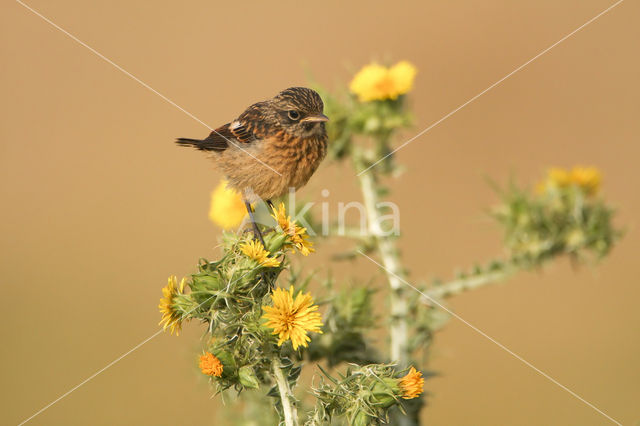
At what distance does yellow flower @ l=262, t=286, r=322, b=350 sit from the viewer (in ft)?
8.18

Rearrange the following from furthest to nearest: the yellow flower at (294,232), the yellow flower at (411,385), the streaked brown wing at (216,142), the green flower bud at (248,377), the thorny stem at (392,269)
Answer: the streaked brown wing at (216,142)
the thorny stem at (392,269)
the yellow flower at (294,232)
the yellow flower at (411,385)
the green flower bud at (248,377)

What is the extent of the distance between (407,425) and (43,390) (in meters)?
7.22

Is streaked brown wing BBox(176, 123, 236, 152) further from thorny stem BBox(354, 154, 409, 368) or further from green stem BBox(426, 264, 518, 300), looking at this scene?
green stem BBox(426, 264, 518, 300)

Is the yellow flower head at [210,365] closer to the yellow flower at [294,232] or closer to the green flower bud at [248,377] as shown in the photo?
the green flower bud at [248,377]

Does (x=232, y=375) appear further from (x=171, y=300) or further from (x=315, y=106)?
(x=315, y=106)

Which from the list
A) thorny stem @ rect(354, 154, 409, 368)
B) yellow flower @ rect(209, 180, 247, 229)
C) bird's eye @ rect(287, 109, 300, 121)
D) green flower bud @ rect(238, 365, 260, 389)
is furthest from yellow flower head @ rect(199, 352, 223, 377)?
bird's eye @ rect(287, 109, 300, 121)

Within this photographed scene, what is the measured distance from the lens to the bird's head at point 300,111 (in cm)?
362

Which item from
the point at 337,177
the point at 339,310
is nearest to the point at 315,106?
the point at 337,177

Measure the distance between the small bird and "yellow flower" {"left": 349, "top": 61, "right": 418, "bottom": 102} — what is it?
0.57m

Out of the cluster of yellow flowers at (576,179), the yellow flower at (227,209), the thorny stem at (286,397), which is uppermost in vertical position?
the cluster of yellow flowers at (576,179)

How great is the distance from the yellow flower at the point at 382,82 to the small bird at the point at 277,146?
0.57m

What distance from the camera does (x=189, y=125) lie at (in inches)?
433

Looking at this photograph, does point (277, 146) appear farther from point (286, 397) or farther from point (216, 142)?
point (286, 397)

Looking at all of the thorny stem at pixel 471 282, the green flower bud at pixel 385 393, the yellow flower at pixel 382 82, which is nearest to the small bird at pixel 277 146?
the yellow flower at pixel 382 82
